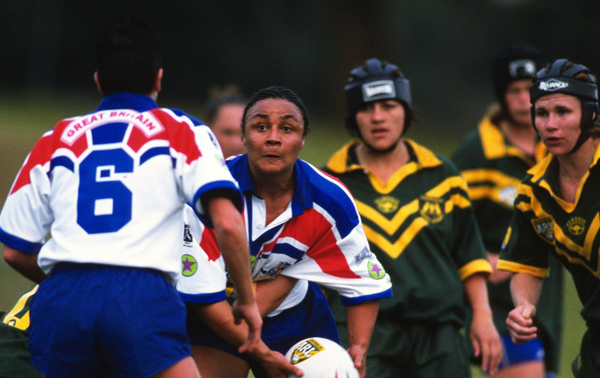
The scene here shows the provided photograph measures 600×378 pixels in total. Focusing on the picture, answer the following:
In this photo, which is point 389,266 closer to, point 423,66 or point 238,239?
point 238,239

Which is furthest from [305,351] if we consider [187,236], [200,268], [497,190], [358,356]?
[497,190]

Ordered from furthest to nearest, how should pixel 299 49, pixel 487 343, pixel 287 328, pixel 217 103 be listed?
pixel 299 49 → pixel 217 103 → pixel 487 343 → pixel 287 328

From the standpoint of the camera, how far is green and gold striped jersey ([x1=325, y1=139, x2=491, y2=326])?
440 centimetres

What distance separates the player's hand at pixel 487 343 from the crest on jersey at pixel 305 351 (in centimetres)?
123

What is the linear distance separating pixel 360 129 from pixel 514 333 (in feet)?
4.98

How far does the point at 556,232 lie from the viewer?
399 cm

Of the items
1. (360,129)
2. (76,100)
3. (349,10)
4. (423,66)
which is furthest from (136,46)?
(423,66)

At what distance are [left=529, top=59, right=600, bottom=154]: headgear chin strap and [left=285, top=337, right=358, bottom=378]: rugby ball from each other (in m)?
1.56

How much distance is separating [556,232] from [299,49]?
13859 mm

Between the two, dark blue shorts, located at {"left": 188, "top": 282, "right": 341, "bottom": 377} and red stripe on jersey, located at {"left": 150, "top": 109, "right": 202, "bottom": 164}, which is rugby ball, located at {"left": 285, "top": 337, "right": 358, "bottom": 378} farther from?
red stripe on jersey, located at {"left": 150, "top": 109, "right": 202, "bottom": 164}

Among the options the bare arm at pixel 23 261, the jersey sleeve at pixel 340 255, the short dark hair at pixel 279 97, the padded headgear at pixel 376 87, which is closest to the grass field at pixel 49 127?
the padded headgear at pixel 376 87

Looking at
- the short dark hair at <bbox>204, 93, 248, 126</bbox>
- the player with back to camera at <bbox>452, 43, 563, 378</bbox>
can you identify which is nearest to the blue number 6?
the short dark hair at <bbox>204, 93, 248, 126</bbox>

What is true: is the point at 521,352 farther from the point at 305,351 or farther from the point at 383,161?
the point at 305,351

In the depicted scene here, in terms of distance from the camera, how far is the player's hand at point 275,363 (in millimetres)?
3418
